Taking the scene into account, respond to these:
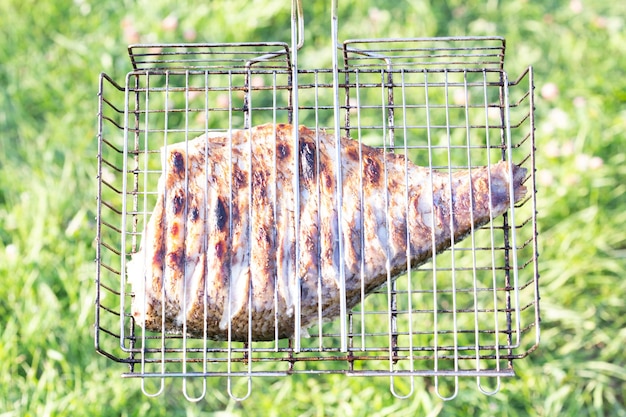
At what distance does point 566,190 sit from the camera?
425 centimetres

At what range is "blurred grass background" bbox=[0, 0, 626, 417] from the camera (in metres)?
3.82

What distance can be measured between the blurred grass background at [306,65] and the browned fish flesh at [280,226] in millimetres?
1317

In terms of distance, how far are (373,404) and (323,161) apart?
61.8 inches

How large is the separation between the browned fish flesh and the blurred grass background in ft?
4.32

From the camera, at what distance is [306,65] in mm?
4812

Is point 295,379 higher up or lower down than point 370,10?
lower down

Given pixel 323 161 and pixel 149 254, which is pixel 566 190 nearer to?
pixel 323 161

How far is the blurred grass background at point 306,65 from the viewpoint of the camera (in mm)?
3824

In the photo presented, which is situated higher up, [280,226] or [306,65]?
[306,65]

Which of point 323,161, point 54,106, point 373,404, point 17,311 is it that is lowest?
point 373,404

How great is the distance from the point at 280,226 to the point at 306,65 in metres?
2.39

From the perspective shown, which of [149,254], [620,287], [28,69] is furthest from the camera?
[28,69]

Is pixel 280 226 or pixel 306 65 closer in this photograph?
pixel 280 226

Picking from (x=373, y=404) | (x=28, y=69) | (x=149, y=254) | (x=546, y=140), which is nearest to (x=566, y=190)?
(x=546, y=140)
